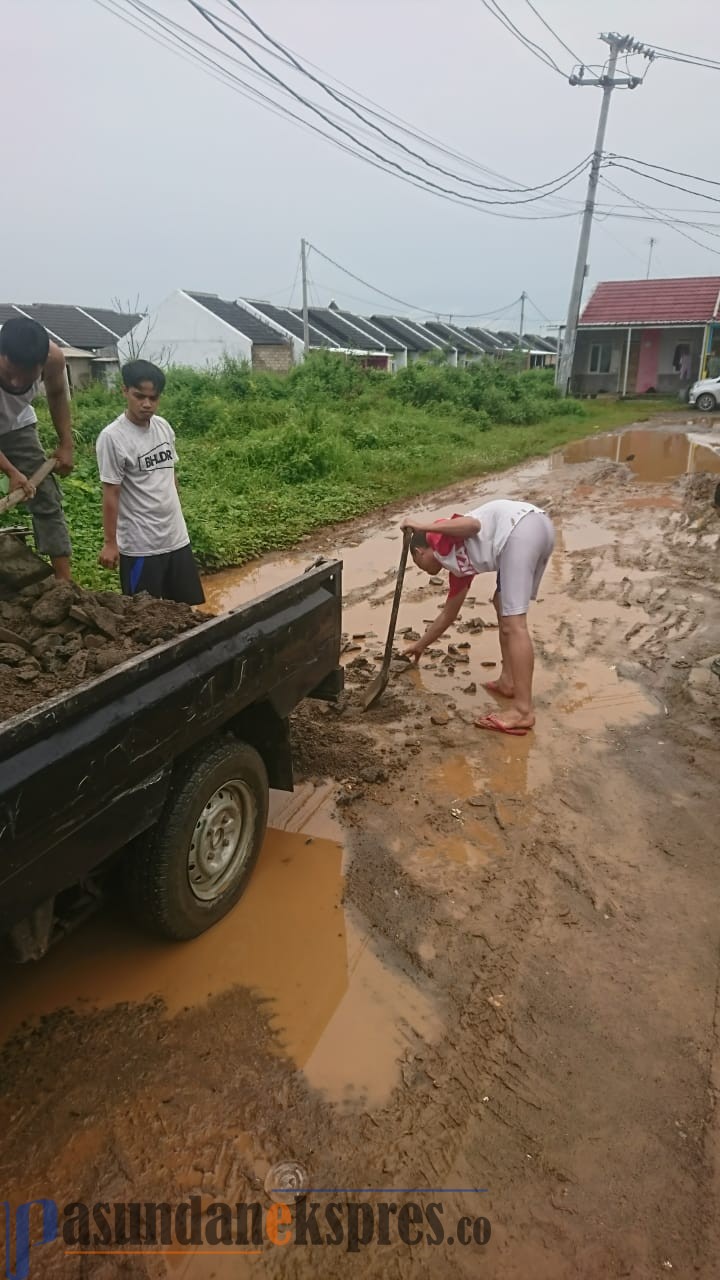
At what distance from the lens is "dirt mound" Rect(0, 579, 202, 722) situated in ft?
8.19

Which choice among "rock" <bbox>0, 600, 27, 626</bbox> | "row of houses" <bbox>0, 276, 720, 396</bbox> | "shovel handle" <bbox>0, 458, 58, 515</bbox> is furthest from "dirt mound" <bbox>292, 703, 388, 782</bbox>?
"row of houses" <bbox>0, 276, 720, 396</bbox>

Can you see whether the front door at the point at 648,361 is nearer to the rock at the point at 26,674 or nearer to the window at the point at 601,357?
the window at the point at 601,357

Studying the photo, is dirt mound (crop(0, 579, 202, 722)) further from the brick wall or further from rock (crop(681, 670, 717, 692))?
the brick wall

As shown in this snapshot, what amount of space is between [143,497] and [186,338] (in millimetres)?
34695

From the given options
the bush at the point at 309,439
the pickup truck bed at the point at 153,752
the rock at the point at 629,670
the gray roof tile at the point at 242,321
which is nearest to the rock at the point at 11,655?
the pickup truck bed at the point at 153,752

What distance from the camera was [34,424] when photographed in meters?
4.07

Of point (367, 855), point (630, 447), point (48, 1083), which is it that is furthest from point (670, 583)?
point (630, 447)

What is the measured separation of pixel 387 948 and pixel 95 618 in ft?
5.45

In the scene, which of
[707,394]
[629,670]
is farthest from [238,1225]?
[707,394]

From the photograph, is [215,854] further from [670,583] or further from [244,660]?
[670,583]

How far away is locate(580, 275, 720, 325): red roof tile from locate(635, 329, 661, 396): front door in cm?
112

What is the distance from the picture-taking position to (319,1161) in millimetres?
2037

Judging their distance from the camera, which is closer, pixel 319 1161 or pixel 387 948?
pixel 319 1161

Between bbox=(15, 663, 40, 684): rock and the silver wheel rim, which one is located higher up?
bbox=(15, 663, 40, 684): rock
